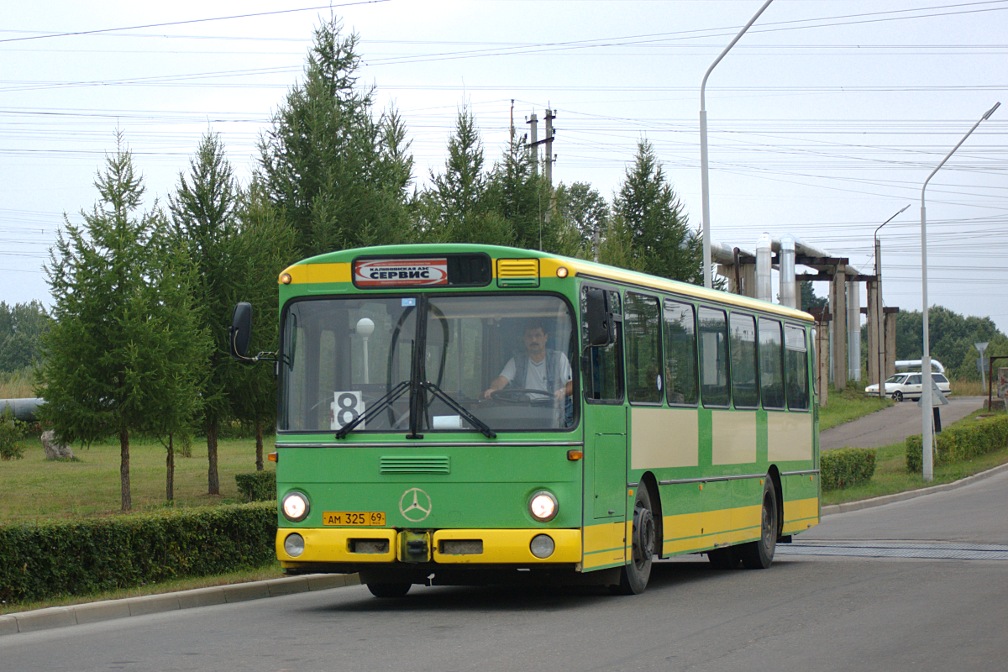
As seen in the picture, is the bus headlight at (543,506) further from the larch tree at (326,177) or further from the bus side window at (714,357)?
the larch tree at (326,177)

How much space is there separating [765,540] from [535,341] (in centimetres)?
722

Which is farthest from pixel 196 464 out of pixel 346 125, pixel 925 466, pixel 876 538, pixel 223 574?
pixel 223 574

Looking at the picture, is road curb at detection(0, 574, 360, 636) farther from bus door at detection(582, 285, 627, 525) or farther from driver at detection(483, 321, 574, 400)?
bus door at detection(582, 285, 627, 525)

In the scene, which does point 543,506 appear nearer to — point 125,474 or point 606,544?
point 606,544

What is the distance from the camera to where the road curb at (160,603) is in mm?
12289

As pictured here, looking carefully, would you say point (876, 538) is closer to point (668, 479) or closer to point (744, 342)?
point (744, 342)

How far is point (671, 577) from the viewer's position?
17125mm

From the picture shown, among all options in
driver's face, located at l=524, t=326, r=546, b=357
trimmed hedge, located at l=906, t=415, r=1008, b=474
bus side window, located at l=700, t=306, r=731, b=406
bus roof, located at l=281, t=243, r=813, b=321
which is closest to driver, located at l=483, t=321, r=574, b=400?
driver's face, located at l=524, t=326, r=546, b=357

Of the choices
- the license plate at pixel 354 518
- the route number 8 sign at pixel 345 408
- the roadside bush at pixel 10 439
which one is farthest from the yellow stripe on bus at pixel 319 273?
the roadside bush at pixel 10 439

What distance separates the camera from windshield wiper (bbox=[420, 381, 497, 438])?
12.5m

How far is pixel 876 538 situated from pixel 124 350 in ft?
56.5

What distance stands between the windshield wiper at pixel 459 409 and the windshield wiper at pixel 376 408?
212mm

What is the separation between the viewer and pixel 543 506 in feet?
40.7

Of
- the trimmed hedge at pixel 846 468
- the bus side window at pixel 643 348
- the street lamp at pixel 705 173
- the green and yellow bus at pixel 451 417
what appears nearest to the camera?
the green and yellow bus at pixel 451 417
